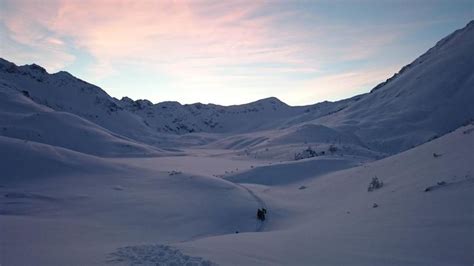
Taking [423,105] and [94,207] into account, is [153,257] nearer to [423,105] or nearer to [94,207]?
[94,207]

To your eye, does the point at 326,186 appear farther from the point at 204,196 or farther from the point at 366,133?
the point at 366,133

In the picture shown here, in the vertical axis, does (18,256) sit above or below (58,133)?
below

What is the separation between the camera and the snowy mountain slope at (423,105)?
35.8 metres

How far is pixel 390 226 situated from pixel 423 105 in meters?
35.4

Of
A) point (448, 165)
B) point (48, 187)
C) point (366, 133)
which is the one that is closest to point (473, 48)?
point (366, 133)

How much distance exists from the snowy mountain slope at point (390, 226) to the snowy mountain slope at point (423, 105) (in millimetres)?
23307

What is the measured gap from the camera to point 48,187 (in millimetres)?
13867

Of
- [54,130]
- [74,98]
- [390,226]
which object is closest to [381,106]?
[54,130]

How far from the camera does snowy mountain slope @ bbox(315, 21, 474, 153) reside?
117ft

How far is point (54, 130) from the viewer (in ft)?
111

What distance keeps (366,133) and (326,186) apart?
24.7m

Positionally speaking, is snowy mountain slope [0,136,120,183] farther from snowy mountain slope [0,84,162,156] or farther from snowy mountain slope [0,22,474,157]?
snowy mountain slope [0,22,474,157]

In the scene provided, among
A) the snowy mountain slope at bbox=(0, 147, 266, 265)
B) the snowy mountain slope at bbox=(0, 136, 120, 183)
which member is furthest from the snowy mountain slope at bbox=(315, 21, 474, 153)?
the snowy mountain slope at bbox=(0, 136, 120, 183)

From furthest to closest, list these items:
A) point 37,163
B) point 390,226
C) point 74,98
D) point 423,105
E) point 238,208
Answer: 1. point 74,98
2. point 423,105
3. point 37,163
4. point 238,208
5. point 390,226
